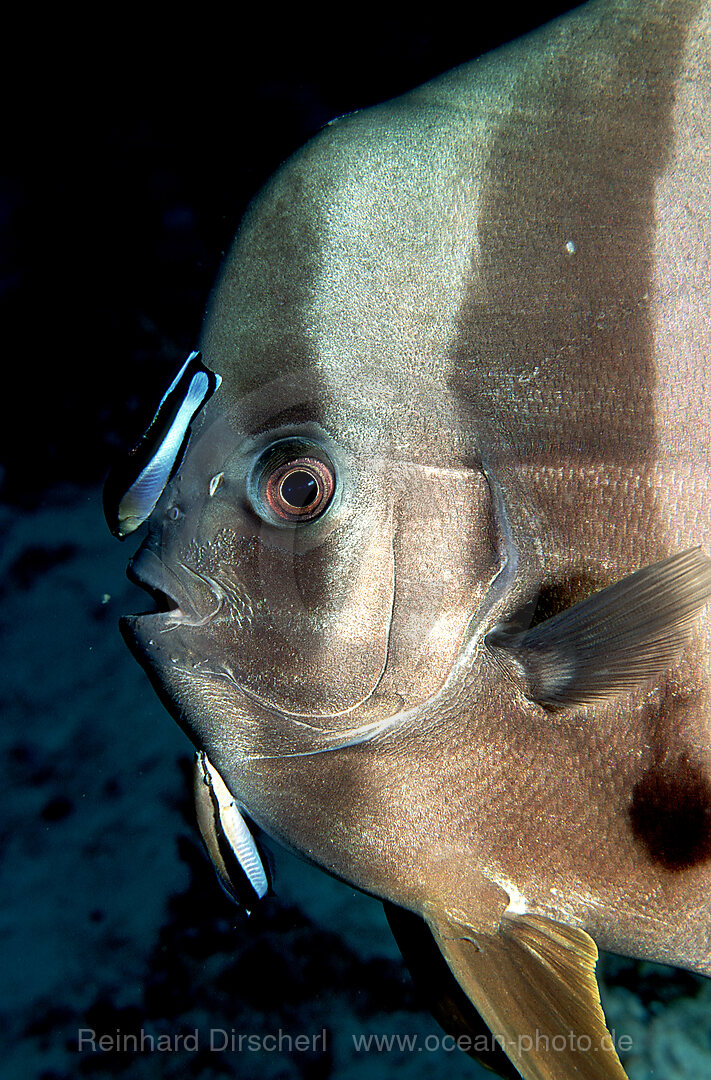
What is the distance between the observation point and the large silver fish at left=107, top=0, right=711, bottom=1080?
1.25 metres

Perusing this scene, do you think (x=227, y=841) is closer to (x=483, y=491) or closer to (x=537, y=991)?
(x=537, y=991)

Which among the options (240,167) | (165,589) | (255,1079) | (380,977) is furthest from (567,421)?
(255,1079)

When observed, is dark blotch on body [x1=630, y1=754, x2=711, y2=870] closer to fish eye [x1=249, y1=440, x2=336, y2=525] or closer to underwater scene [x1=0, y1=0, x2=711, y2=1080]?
underwater scene [x1=0, y1=0, x2=711, y2=1080]

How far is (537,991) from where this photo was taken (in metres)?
1.36

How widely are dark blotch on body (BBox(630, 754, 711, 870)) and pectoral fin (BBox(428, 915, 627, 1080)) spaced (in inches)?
12.5

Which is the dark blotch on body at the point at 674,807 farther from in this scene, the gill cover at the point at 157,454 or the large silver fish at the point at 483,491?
the gill cover at the point at 157,454

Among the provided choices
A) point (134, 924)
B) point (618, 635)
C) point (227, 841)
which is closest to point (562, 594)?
point (618, 635)

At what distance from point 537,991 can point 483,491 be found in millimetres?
1123

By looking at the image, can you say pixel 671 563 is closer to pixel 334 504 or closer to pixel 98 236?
pixel 334 504

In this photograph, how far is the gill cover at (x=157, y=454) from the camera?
3.92 feet

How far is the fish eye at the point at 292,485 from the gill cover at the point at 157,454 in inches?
6.7

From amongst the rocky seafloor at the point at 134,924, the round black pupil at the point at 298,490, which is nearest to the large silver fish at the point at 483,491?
the round black pupil at the point at 298,490

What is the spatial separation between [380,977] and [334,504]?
3019 millimetres

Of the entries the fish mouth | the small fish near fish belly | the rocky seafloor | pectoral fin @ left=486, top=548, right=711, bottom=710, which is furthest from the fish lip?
the rocky seafloor
